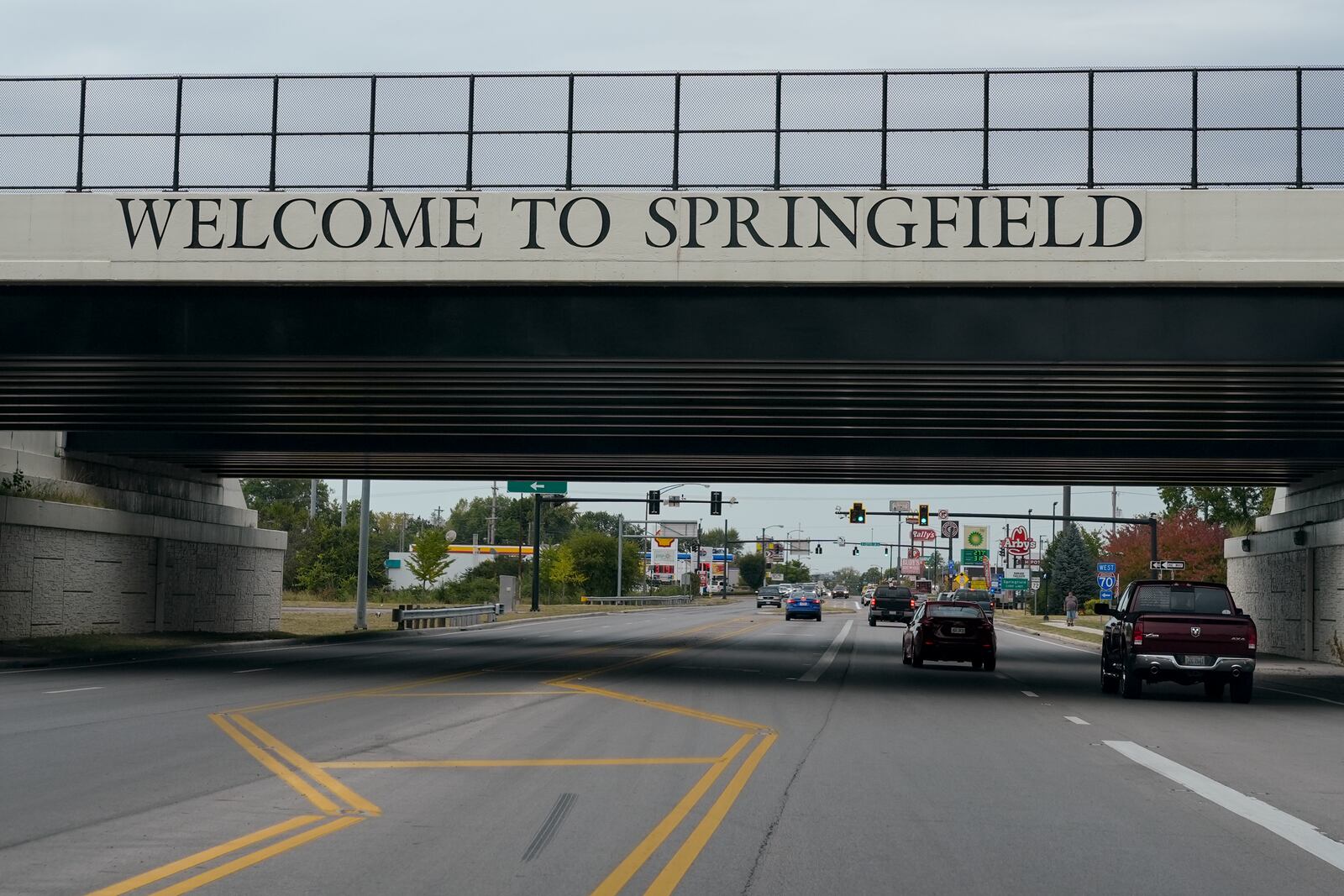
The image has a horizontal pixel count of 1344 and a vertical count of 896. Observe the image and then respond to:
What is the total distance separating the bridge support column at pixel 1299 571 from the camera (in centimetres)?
3672

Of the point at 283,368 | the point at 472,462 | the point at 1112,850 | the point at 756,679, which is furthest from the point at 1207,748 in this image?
the point at 472,462

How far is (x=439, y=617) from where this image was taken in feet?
187

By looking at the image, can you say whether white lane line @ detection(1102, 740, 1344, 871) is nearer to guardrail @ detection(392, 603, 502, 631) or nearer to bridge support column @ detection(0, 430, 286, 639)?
bridge support column @ detection(0, 430, 286, 639)

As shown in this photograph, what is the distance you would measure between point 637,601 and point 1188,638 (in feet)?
274

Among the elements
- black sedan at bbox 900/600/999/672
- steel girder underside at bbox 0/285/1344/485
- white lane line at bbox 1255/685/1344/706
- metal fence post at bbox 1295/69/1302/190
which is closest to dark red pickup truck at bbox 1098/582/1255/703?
white lane line at bbox 1255/685/1344/706

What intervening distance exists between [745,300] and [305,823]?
46.8 ft

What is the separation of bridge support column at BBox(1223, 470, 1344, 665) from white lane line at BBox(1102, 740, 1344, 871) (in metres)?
23.4

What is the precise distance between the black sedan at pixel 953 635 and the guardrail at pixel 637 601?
66.6m

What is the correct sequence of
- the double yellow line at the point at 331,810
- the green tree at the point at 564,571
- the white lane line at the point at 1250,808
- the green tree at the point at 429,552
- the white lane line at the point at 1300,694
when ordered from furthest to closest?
1. the green tree at the point at 564,571
2. the green tree at the point at 429,552
3. the white lane line at the point at 1300,694
4. the white lane line at the point at 1250,808
5. the double yellow line at the point at 331,810

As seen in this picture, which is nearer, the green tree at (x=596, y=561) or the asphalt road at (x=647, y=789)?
the asphalt road at (x=647, y=789)

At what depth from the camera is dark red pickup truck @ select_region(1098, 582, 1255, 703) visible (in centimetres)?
2306

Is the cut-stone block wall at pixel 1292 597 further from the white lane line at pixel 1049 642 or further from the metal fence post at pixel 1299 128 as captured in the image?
the metal fence post at pixel 1299 128

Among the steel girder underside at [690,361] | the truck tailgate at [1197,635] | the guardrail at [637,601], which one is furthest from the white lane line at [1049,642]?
the guardrail at [637,601]

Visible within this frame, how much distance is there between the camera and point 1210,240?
71.9 feet
